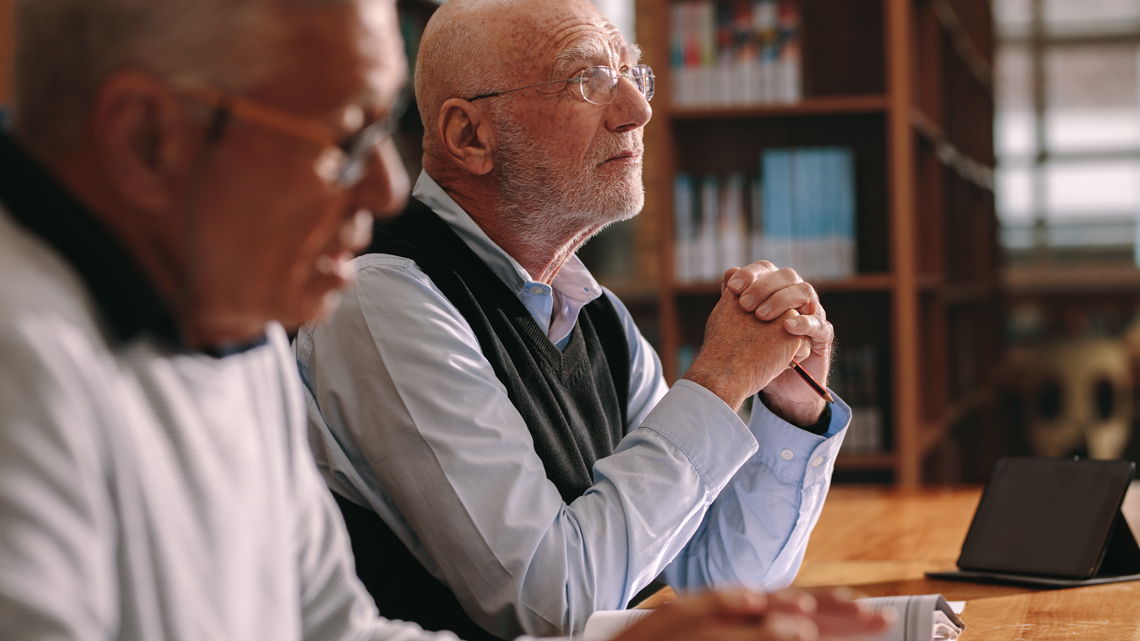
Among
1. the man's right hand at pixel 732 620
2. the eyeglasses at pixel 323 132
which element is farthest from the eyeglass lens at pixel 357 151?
the man's right hand at pixel 732 620

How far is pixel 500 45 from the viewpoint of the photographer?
1.44 metres

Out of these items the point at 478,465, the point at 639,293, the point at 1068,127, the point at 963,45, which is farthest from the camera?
the point at 1068,127

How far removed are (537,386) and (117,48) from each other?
79 cm

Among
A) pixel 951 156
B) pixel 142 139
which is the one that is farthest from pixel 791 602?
pixel 951 156

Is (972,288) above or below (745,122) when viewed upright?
below

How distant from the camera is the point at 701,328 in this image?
131 inches

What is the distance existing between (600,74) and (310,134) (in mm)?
872

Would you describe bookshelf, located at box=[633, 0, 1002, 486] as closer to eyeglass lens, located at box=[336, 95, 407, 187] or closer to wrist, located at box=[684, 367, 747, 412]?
wrist, located at box=[684, 367, 747, 412]

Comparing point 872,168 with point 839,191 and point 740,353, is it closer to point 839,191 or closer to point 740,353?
point 839,191

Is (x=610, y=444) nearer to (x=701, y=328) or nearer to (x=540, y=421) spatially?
(x=540, y=421)

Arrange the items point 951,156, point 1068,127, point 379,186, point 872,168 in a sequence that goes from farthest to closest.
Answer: point 1068,127, point 951,156, point 872,168, point 379,186

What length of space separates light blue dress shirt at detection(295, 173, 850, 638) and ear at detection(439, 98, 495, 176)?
25 centimetres

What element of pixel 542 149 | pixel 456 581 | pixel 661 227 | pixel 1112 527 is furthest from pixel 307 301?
pixel 661 227

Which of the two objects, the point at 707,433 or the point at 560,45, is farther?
the point at 560,45
